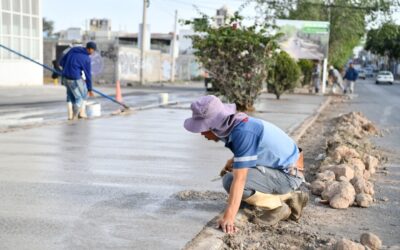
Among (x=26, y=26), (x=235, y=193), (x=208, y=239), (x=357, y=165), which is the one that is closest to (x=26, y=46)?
(x=26, y=26)

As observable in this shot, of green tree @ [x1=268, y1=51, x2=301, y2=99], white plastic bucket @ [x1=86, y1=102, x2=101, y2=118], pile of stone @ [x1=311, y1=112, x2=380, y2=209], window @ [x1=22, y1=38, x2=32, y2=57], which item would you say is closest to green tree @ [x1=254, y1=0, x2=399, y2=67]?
green tree @ [x1=268, y1=51, x2=301, y2=99]

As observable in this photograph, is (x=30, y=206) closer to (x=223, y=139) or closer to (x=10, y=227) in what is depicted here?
(x=10, y=227)

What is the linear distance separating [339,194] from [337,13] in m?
33.4

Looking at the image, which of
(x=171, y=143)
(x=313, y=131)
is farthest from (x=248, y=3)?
(x=171, y=143)

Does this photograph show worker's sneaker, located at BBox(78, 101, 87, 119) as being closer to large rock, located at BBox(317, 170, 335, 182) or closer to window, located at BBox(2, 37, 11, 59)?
large rock, located at BBox(317, 170, 335, 182)

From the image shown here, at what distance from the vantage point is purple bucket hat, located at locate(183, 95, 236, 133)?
4.63 metres

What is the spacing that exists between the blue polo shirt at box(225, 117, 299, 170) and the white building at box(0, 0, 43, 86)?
84.1ft

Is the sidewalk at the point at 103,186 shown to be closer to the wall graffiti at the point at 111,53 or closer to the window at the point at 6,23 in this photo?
the window at the point at 6,23

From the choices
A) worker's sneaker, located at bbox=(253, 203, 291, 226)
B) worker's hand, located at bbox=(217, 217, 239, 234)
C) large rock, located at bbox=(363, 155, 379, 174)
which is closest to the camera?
worker's hand, located at bbox=(217, 217, 239, 234)

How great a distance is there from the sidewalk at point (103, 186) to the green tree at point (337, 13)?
1097 inches

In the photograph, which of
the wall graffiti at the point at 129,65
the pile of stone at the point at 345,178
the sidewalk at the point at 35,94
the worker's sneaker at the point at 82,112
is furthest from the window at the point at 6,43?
the pile of stone at the point at 345,178

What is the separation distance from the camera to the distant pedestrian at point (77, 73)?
41.4ft

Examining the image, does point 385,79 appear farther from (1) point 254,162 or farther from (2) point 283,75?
(1) point 254,162

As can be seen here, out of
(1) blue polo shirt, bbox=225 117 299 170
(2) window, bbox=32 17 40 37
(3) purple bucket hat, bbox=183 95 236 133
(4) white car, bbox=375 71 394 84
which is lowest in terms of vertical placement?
(4) white car, bbox=375 71 394 84
